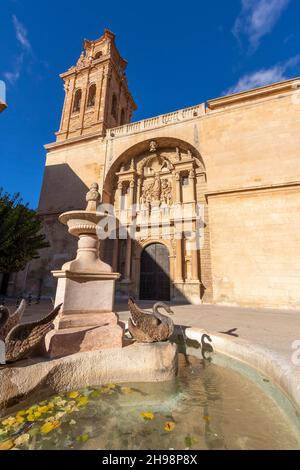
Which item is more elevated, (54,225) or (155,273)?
(54,225)

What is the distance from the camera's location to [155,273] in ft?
39.3

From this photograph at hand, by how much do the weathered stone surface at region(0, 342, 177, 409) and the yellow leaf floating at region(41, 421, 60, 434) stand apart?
0.38 metres

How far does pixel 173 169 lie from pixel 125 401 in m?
A: 12.6

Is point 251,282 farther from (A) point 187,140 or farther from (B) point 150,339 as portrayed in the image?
(A) point 187,140

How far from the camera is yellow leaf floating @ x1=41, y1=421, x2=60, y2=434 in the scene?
1.41 metres

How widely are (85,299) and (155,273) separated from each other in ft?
30.4

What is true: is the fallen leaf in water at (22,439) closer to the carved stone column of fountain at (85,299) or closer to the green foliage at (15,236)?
the carved stone column of fountain at (85,299)

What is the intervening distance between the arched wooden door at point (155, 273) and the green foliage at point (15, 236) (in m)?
5.96
